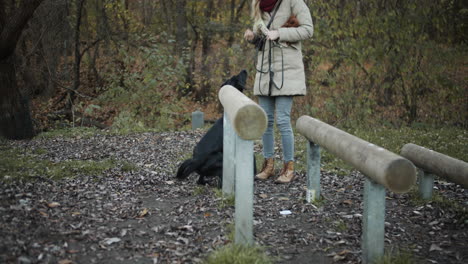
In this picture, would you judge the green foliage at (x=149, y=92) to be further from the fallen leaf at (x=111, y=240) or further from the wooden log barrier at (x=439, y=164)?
the fallen leaf at (x=111, y=240)

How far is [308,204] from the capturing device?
4363 millimetres

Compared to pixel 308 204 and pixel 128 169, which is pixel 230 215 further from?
pixel 128 169

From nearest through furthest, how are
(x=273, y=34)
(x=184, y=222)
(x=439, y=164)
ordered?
(x=184, y=222) → (x=439, y=164) → (x=273, y=34)

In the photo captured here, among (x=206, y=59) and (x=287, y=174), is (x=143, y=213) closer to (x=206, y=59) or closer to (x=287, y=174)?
(x=287, y=174)

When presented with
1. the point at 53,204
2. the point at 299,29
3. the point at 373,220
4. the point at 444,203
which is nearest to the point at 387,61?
the point at 299,29

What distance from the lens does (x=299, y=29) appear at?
15.3ft

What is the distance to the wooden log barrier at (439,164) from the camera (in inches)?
144

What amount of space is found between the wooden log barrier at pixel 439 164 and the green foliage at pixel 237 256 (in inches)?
69.3

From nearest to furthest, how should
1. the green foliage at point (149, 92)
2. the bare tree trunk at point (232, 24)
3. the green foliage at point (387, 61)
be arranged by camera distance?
1. the green foliage at point (387, 61)
2. the green foliage at point (149, 92)
3. the bare tree trunk at point (232, 24)

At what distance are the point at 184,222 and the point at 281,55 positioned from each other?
2083 mm

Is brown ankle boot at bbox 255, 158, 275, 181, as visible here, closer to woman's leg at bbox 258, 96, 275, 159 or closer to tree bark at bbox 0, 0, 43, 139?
woman's leg at bbox 258, 96, 275, 159

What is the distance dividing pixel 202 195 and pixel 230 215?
698mm

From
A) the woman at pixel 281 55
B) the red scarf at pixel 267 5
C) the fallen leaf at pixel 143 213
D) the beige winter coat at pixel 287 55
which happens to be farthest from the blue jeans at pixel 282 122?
the fallen leaf at pixel 143 213

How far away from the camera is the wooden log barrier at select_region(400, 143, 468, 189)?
3656mm
